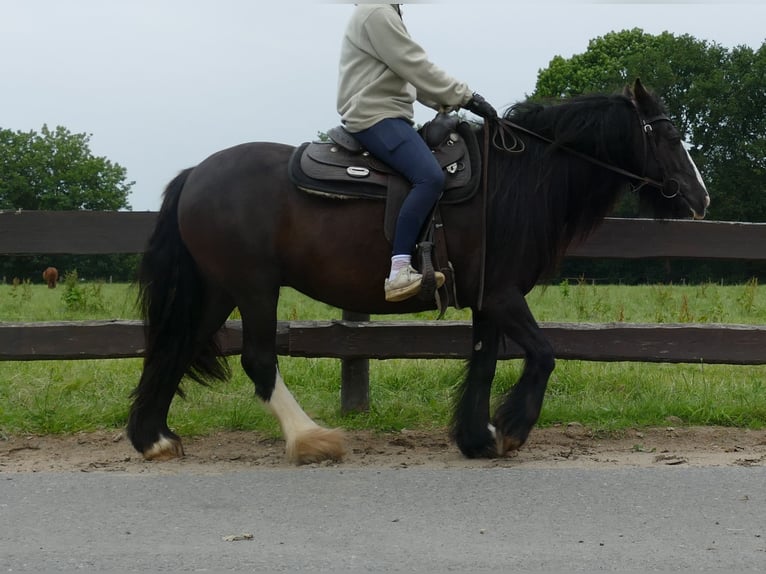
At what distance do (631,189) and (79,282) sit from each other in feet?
32.5

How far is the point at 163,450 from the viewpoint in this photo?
17.9 feet

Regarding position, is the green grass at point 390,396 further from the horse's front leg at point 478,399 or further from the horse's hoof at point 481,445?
the horse's hoof at point 481,445

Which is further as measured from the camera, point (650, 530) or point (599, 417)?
point (599, 417)

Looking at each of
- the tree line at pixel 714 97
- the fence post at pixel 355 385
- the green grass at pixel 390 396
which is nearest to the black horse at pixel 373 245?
the green grass at pixel 390 396

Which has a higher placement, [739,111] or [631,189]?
[739,111]

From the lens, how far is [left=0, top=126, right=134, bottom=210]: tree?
160 feet

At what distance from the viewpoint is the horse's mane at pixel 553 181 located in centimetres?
540

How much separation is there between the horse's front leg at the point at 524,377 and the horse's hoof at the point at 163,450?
1.86 meters

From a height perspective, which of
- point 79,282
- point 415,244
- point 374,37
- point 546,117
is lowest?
point 79,282

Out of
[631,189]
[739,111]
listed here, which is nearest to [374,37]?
[631,189]

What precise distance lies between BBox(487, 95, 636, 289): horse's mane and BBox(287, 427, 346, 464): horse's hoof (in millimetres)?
1323

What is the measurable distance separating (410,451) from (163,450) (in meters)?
1.43

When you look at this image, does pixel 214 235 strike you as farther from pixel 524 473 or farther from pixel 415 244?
pixel 524 473

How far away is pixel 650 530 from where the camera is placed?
3.78 metres
